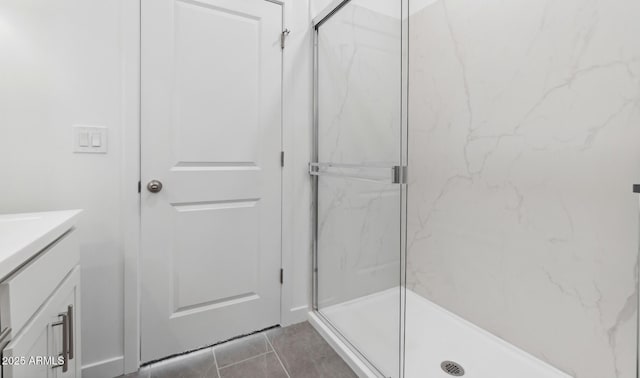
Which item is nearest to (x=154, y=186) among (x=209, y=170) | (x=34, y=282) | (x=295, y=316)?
(x=209, y=170)

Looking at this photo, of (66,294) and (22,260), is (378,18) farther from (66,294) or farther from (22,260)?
(66,294)

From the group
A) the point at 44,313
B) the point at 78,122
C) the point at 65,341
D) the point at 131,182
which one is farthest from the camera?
the point at 131,182

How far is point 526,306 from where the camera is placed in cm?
151

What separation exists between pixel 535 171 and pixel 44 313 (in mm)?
1973

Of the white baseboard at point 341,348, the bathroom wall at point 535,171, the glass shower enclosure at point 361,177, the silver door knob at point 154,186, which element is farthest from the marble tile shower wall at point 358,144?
the silver door knob at point 154,186

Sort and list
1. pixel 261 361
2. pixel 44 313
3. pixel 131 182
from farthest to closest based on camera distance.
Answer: pixel 261 361 < pixel 131 182 < pixel 44 313

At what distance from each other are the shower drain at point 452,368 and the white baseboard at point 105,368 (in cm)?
157

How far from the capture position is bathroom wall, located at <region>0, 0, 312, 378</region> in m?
1.23

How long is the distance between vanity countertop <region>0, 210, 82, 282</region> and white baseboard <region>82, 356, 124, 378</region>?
0.78 meters

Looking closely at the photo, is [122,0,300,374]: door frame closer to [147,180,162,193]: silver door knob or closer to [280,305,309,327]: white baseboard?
[147,180,162,193]: silver door knob

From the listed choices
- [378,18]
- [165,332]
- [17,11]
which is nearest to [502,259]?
[378,18]

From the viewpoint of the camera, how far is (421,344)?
1646 millimetres

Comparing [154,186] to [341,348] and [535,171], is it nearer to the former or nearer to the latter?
[341,348]

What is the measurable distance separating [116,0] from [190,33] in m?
0.32
